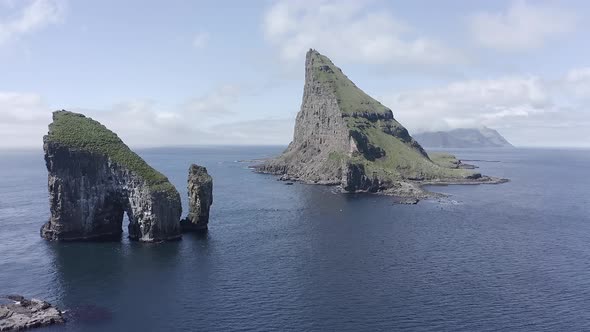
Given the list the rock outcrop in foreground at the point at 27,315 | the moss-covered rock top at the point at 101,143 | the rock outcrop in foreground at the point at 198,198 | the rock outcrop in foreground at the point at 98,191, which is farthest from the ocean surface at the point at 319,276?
the moss-covered rock top at the point at 101,143

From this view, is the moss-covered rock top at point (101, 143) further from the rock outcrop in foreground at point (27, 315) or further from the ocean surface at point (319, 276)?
the rock outcrop in foreground at point (27, 315)

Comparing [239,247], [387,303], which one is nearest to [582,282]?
[387,303]

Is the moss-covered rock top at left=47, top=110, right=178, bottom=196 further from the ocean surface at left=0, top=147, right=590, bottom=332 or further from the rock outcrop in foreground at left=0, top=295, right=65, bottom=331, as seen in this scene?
the rock outcrop in foreground at left=0, top=295, right=65, bottom=331

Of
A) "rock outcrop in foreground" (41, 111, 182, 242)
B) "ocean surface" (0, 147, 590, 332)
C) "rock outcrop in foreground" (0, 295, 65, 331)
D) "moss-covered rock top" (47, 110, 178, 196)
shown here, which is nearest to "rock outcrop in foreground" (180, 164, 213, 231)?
"ocean surface" (0, 147, 590, 332)

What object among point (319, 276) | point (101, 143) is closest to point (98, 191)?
point (101, 143)

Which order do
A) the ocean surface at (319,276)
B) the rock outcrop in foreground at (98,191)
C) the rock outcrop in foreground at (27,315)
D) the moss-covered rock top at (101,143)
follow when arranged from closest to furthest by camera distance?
the rock outcrop in foreground at (27,315) < the ocean surface at (319,276) < the rock outcrop in foreground at (98,191) < the moss-covered rock top at (101,143)

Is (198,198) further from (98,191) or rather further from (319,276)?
(319,276)

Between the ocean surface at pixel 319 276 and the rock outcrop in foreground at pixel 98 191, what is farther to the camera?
the rock outcrop in foreground at pixel 98 191

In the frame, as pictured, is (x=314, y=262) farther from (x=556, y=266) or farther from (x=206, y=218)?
(x=556, y=266)
